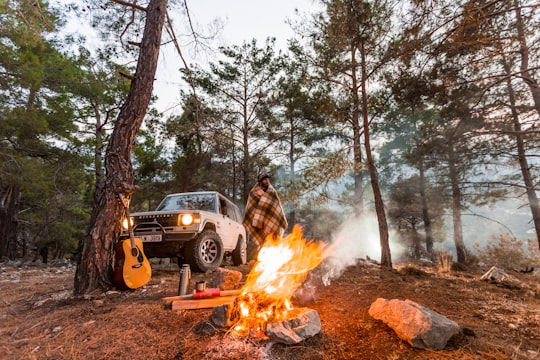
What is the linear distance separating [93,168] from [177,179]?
13.4ft

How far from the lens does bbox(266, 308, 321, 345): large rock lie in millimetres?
2396

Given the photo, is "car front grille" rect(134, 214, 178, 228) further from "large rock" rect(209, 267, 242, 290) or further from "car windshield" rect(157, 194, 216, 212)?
"large rock" rect(209, 267, 242, 290)

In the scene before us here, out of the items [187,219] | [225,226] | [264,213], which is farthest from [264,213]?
[225,226]

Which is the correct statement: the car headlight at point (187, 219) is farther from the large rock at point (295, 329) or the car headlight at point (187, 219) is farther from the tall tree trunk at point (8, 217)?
the tall tree trunk at point (8, 217)

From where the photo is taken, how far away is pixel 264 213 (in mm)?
5230

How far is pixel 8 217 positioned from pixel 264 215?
1576 centimetres

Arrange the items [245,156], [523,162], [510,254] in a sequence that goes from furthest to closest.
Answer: [510,254] < [245,156] < [523,162]

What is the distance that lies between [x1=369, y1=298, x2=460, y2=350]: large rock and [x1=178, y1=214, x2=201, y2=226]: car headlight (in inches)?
169

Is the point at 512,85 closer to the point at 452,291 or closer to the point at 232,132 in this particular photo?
the point at 452,291

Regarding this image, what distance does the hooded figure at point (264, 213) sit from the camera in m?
5.19

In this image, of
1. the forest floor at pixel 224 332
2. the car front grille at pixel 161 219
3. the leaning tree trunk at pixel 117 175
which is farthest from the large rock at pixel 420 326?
the car front grille at pixel 161 219

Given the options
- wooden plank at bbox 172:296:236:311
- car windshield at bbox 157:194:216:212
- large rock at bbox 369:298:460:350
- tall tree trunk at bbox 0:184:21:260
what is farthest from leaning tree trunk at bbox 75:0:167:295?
tall tree trunk at bbox 0:184:21:260

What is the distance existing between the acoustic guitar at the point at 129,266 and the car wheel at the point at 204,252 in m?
1.31

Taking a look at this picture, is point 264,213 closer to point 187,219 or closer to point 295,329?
point 187,219
